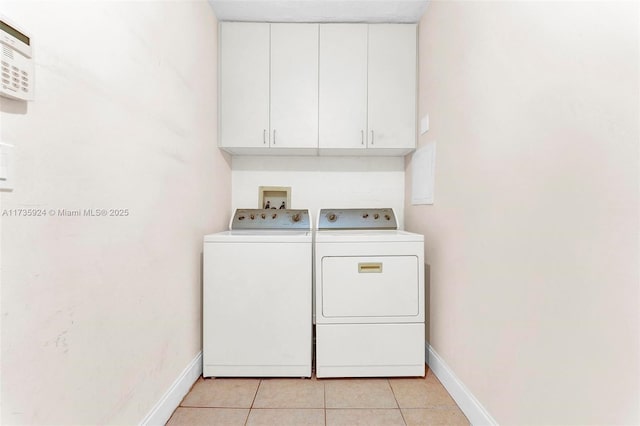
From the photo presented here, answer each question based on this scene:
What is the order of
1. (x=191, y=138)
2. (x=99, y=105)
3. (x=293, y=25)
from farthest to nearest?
(x=293, y=25) → (x=191, y=138) → (x=99, y=105)

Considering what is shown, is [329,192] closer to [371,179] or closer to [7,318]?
[371,179]

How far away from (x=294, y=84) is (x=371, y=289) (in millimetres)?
1529

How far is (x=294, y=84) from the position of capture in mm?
2178

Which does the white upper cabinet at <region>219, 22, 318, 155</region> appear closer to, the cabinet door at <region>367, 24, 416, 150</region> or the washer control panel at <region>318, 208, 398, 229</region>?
the cabinet door at <region>367, 24, 416, 150</region>

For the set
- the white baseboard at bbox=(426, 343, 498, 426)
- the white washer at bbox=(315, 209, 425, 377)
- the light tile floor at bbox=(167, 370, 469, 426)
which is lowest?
the light tile floor at bbox=(167, 370, 469, 426)

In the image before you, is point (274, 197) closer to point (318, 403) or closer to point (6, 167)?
point (318, 403)

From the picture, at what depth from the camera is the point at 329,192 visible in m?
2.55

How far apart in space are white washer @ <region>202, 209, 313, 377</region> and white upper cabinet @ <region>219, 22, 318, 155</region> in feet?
2.77

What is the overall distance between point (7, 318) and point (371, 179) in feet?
7.40

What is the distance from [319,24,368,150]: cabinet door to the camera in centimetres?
218

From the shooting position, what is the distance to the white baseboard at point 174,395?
4.32 feet

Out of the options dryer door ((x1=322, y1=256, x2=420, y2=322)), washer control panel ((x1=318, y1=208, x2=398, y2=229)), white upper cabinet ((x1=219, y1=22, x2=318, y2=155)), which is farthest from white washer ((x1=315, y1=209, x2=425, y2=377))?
white upper cabinet ((x1=219, y1=22, x2=318, y2=155))

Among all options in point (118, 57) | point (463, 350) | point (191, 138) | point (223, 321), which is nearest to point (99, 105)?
point (118, 57)

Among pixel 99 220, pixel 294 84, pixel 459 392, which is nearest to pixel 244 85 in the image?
pixel 294 84
